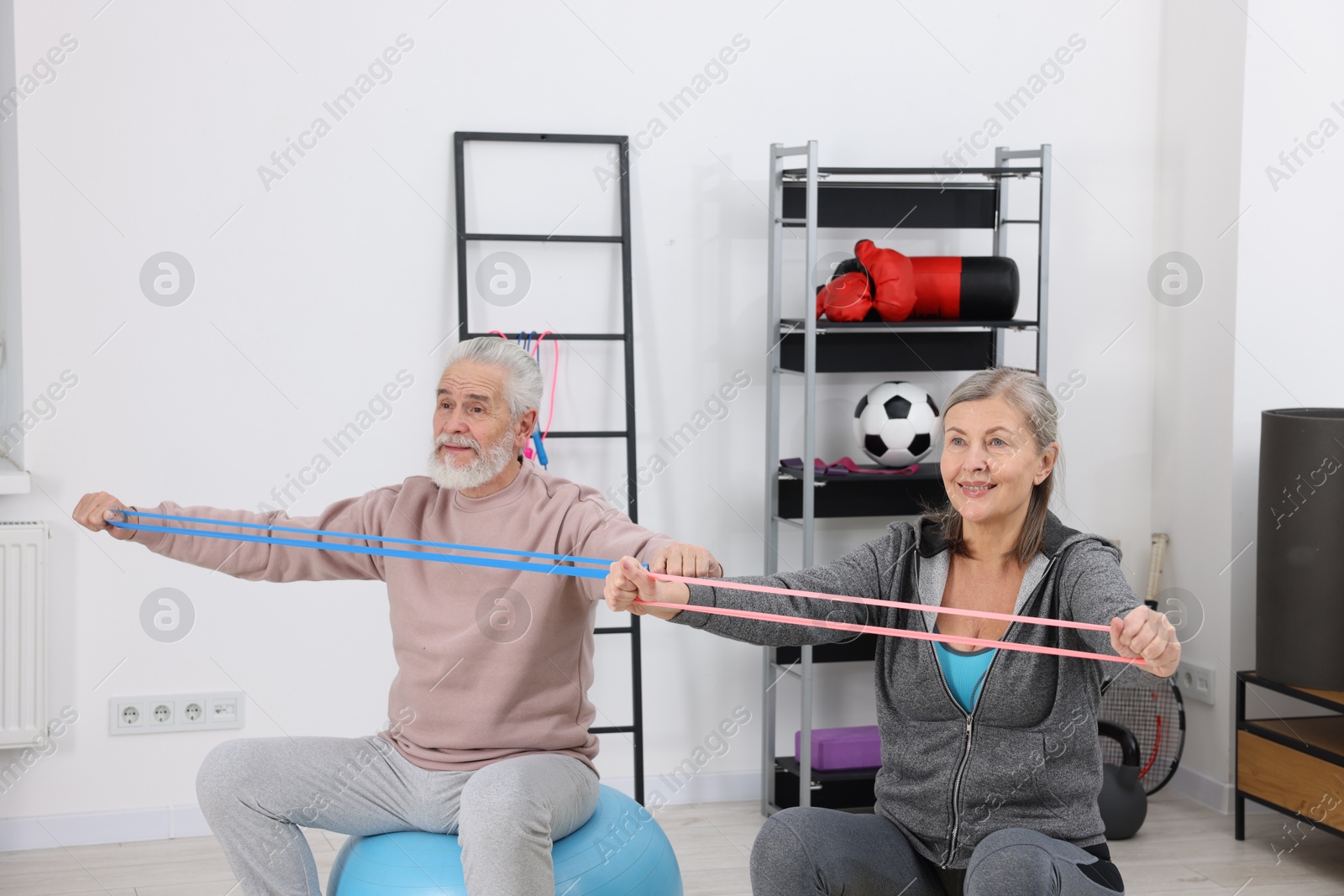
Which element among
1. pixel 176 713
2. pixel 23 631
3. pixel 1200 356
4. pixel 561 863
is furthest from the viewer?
pixel 1200 356

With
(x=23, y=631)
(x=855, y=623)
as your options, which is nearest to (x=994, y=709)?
(x=855, y=623)

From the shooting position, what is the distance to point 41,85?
320cm

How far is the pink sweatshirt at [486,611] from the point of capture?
2221 millimetres

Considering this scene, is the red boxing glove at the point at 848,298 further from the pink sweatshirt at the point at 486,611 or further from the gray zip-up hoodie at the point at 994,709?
the gray zip-up hoodie at the point at 994,709

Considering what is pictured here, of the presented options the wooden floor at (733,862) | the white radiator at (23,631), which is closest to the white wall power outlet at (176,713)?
the white radiator at (23,631)

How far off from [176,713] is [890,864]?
222 cm

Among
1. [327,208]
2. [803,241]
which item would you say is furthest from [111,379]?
[803,241]

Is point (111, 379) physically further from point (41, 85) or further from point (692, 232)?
point (692, 232)

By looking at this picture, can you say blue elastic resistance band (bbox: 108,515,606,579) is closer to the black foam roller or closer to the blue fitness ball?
the blue fitness ball

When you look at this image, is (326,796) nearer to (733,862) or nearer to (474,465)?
(474,465)

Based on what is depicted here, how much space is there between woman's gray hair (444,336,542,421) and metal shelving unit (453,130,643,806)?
1.01 m

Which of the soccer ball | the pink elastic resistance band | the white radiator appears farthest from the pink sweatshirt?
the soccer ball

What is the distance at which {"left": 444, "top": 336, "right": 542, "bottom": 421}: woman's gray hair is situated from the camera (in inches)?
93.7

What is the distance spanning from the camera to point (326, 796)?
2.15 metres
